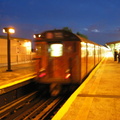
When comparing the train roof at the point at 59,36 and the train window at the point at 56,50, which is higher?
the train roof at the point at 59,36

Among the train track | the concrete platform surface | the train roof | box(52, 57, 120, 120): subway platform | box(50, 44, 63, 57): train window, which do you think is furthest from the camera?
the concrete platform surface

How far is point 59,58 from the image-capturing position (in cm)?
923

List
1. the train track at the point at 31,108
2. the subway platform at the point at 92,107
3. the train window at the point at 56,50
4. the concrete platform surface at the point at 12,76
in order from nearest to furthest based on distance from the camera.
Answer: the subway platform at the point at 92,107 → the train track at the point at 31,108 → the train window at the point at 56,50 → the concrete platform surface at the point at 12,76

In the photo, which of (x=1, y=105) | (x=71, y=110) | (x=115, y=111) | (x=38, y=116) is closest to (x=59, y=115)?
(x=71, y=110)

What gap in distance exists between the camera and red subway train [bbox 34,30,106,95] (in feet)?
29.8

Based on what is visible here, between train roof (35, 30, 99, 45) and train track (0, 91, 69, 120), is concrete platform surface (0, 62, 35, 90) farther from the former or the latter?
train roof (35, 30, 99, 45)

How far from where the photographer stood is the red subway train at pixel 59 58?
9.09 metres

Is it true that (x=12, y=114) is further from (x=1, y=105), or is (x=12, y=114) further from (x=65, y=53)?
(x=65, y=53)

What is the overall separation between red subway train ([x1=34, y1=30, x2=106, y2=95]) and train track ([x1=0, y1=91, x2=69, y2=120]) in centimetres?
90

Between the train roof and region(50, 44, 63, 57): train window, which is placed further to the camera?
region(50, 44, 63, 57): train window

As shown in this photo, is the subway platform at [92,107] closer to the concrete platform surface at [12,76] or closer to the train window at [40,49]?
the train window at [40,49]

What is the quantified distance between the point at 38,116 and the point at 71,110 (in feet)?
7.88


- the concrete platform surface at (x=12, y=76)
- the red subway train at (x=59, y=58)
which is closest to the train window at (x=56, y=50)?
the red subway train at (x=59, y=58)

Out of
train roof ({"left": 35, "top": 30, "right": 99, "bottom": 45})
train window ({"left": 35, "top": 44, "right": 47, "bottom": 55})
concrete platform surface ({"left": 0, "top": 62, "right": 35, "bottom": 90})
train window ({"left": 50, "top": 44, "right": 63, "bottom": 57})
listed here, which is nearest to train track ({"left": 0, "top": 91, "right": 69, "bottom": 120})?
concrete platform surface ({"left": 0, "top": 62, "right": 35, "bottom": 90})
